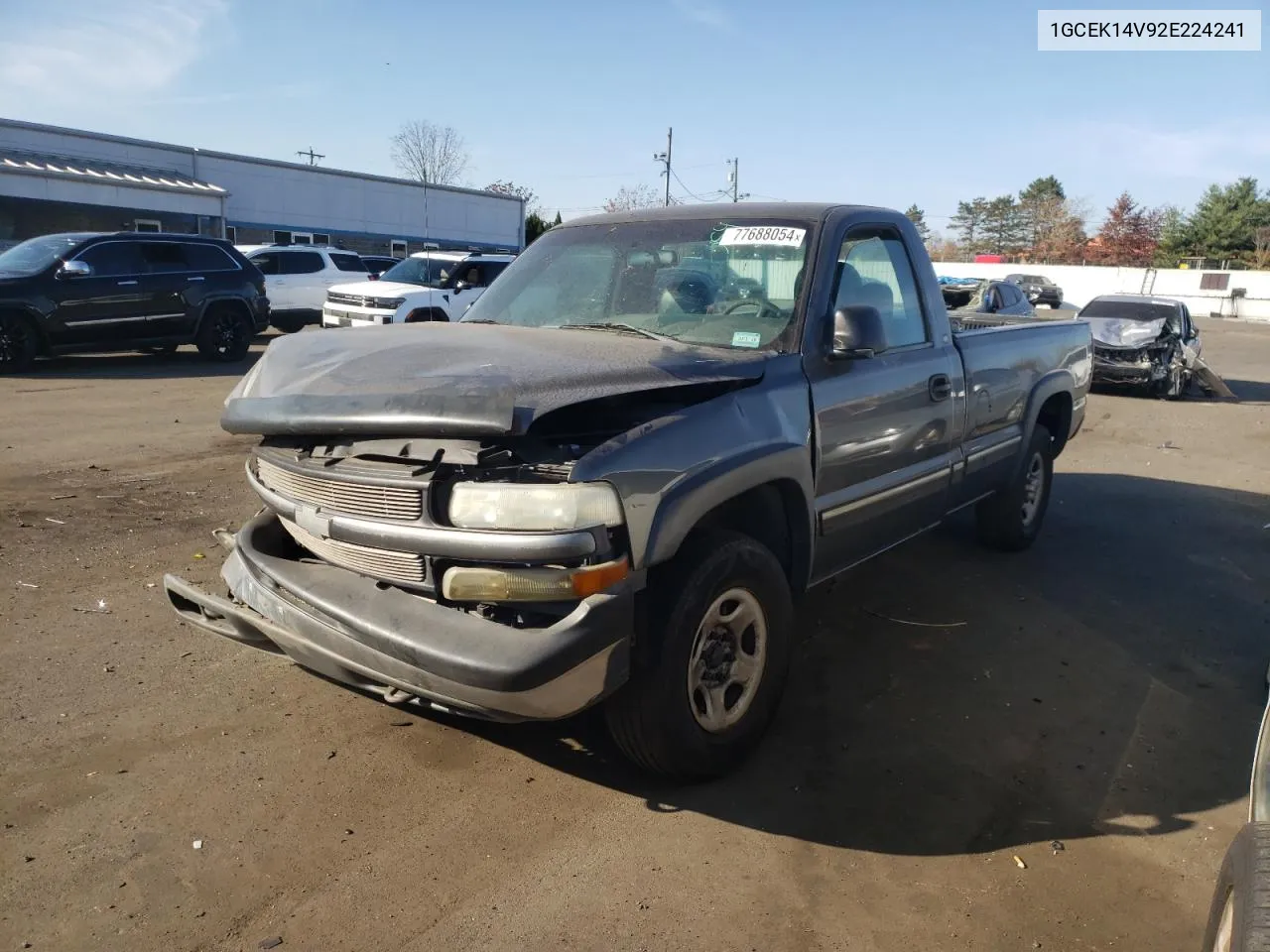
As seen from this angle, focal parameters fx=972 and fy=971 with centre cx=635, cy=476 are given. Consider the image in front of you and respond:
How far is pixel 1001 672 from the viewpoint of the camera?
14.8 feet

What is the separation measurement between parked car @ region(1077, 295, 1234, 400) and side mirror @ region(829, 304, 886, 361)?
13.9 meters

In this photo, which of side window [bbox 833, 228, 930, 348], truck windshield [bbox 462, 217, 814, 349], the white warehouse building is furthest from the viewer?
the white warehouse building

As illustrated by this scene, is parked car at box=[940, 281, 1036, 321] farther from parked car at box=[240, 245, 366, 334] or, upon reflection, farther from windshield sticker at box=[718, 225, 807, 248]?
parked car at box=[240, 245, 366, 334]

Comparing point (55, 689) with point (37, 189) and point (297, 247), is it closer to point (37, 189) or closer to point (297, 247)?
point (297, 247)

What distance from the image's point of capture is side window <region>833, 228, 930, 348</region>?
4.23 m

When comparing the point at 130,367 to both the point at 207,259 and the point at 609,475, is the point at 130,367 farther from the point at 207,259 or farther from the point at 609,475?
the point at 609,475

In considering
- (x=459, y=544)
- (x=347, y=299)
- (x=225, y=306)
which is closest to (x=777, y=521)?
(x=459, y=544)

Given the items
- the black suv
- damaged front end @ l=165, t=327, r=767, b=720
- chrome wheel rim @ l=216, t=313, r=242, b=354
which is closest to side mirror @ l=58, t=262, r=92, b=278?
the black suv

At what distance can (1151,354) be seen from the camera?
628 inches

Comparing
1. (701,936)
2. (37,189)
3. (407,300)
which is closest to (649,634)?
(701,936)

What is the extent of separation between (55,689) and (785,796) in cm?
292

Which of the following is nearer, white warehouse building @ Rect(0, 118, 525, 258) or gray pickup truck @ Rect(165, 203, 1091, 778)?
gray pickup truck @ Rect(165, 203, 1091, 778)

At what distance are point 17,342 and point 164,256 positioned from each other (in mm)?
2551

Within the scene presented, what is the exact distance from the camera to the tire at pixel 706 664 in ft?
9.92
